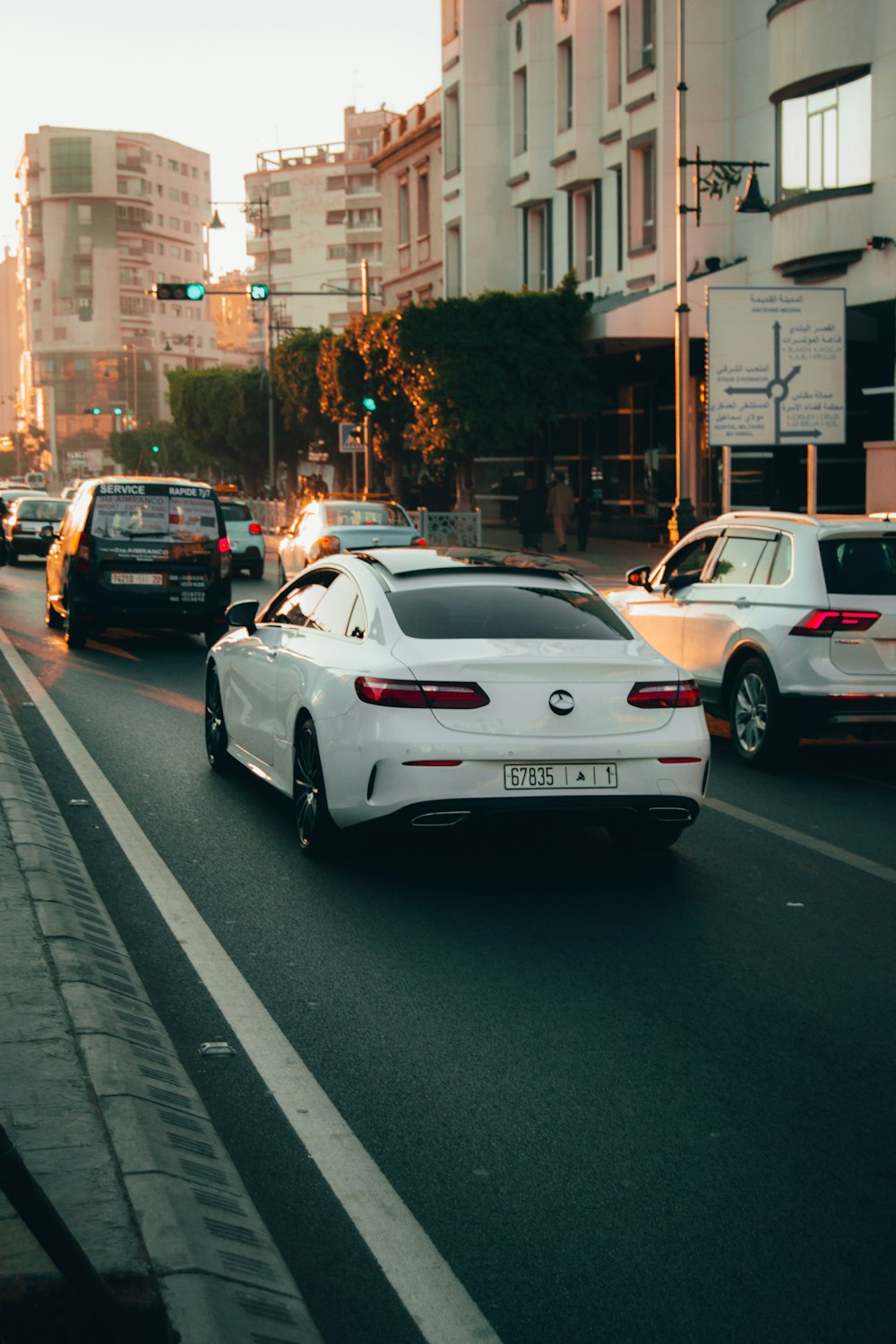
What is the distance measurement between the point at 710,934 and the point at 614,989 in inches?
35.7

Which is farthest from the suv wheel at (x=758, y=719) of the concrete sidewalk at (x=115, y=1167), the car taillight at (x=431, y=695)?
the concrete sidewalk at (x=115, y=1167)

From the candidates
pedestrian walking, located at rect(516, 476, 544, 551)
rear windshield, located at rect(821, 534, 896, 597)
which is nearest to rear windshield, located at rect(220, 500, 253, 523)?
pedestrian walking, located at rect(516, 476, 544, 551)

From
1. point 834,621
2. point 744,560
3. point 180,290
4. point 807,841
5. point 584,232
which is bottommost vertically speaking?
point 807,841

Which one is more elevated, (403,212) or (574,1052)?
(403,212)

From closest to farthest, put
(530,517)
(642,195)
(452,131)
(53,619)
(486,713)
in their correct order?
(486,713)
(53,619)
(530,517)
(642,195)
(452,131)

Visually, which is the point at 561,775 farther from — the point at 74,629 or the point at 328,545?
the point at 328,545

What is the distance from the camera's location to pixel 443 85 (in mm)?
52844

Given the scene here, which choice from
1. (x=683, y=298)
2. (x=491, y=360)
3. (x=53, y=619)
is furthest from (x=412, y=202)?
(x=53, y=619)

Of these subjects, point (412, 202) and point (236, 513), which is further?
point (412, 202)

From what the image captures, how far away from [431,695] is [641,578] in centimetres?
590

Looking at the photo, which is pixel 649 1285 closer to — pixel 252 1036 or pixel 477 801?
pixel 252 1036

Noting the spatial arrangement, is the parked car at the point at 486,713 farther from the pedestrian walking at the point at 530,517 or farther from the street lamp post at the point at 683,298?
the pedestrian walking at the point at 530,517

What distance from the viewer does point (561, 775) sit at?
7.46m

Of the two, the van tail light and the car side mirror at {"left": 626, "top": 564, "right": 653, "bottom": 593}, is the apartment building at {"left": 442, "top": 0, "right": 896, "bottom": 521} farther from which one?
the car side mirror at {"left": 626, "top": 564, "right": 653, "bottom": 593}
